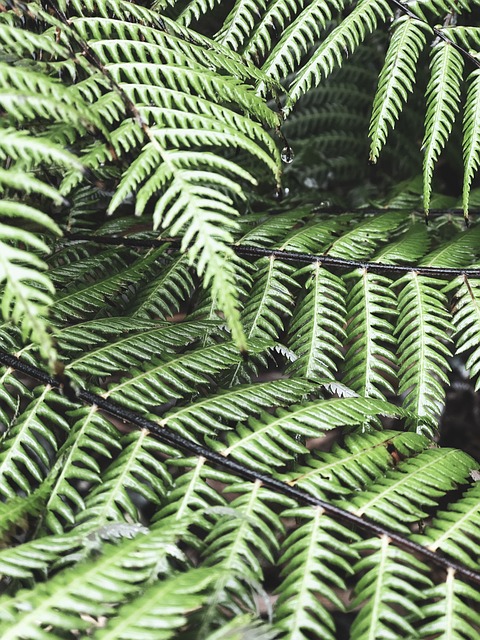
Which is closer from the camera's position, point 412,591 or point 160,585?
point 160,585

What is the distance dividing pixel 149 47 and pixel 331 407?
87 cm

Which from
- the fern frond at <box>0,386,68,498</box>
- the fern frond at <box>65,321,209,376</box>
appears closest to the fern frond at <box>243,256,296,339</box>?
the fern frond at <box>65,321,209,376</box>

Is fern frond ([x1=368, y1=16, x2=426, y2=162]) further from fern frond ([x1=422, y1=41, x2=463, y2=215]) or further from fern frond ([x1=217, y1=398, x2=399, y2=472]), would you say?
fern frond ([x1=217, y1=398, x2=399, y2=472])

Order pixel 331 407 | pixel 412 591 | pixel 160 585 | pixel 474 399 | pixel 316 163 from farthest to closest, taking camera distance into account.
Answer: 1. pixel 316 163
2. pixel 474 399
3. pixel 331 407
4. pixel 412 591
5. pixel 160 585

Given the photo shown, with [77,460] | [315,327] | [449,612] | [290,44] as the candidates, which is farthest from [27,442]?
[290,44]

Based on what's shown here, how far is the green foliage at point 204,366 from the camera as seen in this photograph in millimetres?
924

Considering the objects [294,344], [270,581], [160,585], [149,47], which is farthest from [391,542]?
[149,47]

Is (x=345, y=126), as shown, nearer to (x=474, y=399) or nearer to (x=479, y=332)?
(x=474, y=399)

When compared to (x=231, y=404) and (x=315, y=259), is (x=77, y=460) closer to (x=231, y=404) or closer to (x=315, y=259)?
(x=231, y=404)

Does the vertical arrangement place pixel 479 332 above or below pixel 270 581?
above

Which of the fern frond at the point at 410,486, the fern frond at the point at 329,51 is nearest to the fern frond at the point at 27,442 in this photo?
the fern frond at the point at 410,486

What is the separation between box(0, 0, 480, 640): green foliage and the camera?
92 centimetres

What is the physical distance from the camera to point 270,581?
1705 mm

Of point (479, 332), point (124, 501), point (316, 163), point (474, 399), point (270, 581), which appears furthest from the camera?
point (316, 163)
